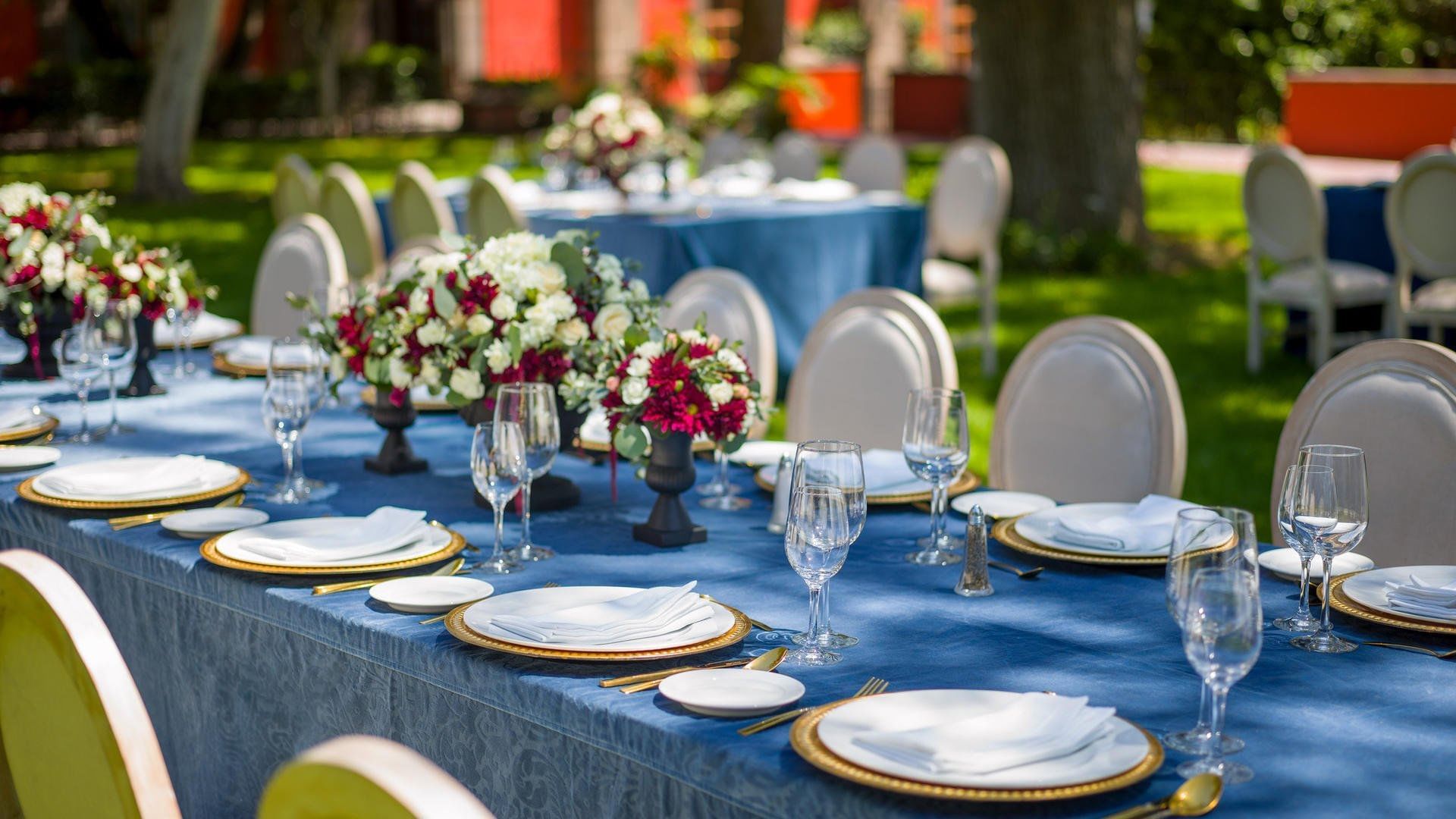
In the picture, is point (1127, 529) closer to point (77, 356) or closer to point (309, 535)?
point (309, 535)

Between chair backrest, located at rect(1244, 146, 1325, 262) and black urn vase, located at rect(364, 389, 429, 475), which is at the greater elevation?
chair backrest, located at rect(1244, 146, 1325, 262)

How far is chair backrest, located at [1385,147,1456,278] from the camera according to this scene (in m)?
6.89

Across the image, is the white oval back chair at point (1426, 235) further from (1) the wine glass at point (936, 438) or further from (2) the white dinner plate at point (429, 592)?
(2) the white dinner plate at point (429, 592)

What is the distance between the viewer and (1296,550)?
7.40 feet

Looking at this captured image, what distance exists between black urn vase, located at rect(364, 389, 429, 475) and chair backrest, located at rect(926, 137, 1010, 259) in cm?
522

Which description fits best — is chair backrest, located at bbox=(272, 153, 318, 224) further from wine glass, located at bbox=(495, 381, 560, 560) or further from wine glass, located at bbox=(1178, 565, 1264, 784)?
wine glass, located at bbox=(1178, 565, 1264, 784)

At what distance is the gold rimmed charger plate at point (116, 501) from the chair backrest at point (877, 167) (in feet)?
24.3

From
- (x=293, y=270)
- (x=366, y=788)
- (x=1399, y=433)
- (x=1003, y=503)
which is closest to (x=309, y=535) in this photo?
(x=1003, y=503)

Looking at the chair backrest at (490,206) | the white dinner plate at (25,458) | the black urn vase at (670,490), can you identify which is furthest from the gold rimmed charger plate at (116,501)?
the chair backrest at (490,206)

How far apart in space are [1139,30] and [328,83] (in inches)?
654

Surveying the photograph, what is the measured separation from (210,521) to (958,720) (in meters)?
1.49

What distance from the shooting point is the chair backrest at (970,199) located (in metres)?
8.10

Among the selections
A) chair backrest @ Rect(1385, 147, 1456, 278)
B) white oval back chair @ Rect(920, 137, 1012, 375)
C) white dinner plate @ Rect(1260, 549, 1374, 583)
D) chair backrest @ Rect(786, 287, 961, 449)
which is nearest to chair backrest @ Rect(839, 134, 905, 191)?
white oval back chair @ Rect(920, 137, 1012, 375)

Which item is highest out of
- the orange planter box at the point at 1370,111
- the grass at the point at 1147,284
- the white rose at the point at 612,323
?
the orange planter box at the point at 1370,111
